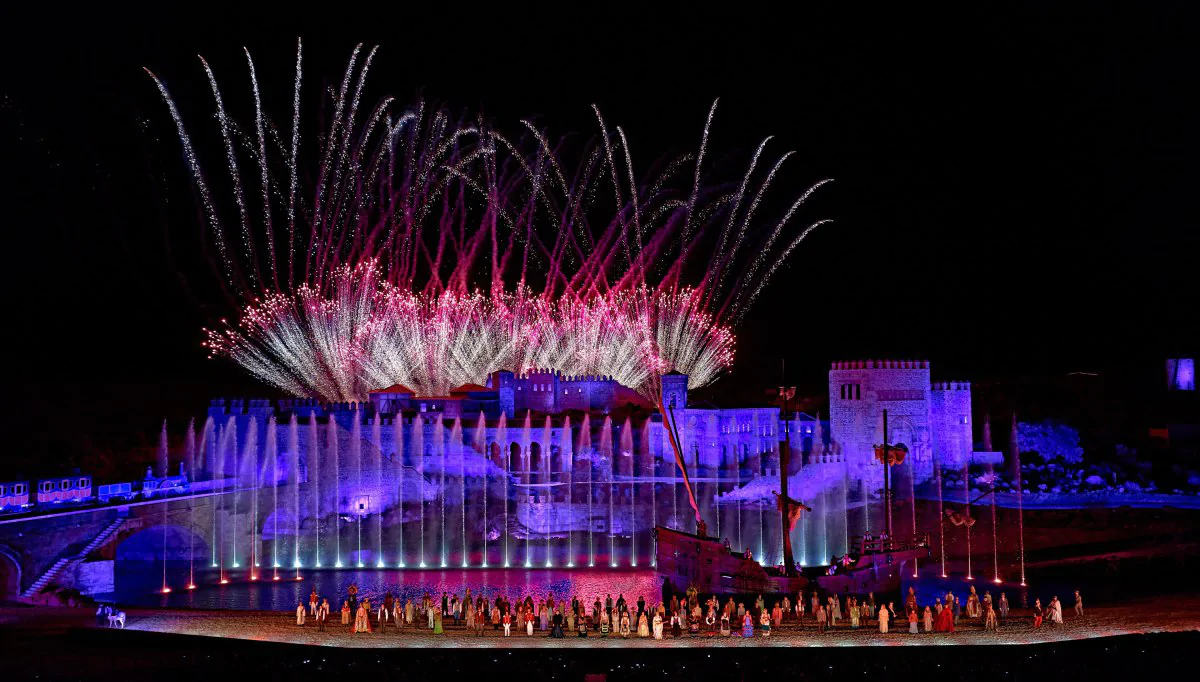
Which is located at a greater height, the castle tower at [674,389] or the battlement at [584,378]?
the battlement at [584,378]

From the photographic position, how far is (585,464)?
1861 inches

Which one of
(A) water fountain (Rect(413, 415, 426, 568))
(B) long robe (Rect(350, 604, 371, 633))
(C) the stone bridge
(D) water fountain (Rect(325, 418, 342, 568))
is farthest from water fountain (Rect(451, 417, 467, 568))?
(B) long robe (Rect(350, 604, 371, 633))

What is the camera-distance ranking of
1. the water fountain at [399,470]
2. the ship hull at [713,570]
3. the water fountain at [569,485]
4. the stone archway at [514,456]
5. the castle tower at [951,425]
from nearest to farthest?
1. the ship hull at [713,570]
2. the water fountain at [569,485]
3. the water fountain at [399,470]
4. the castle tower at [951,425]
5. the stone archway at [514,456]

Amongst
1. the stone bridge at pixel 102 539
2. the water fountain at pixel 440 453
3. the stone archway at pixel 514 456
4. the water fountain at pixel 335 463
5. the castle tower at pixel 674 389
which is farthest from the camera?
the castle tower at pixel 674 389

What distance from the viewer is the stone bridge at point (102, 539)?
Result: 27.7 m

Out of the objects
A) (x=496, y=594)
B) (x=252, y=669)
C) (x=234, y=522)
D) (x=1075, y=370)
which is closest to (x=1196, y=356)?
(x=1075, y=370)

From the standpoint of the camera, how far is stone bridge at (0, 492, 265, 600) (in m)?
27.7

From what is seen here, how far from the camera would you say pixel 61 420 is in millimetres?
63406

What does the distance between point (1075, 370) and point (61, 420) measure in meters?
67.9

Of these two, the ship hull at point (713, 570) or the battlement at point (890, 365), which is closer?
the ship hull at point (713, 570)

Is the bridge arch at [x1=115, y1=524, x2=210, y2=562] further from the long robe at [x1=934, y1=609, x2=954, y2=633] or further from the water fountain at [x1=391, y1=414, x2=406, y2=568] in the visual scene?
the long robe at [x1=934, y1=609, x2=954, y2=633]

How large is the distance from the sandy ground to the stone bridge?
205 inches

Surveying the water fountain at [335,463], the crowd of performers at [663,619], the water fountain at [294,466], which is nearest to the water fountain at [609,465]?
the water fountain at [335,463]

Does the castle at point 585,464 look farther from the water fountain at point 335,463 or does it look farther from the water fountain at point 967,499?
the water fountain at point 967,499
